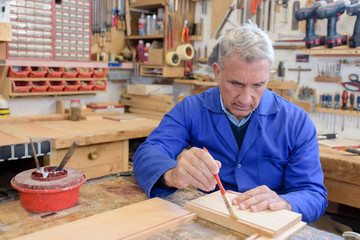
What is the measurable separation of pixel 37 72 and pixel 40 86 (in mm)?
121

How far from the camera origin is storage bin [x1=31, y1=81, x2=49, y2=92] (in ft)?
10.1

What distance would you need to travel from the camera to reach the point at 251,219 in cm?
108

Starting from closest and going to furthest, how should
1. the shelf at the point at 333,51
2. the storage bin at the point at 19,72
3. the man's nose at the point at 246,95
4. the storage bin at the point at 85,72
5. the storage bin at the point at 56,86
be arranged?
→ 1. the man's nose at the point at 246,95
2. the shelf at the point at 333,51
3. the storage bin at the point at 19,72
4. the storage bin at the point at 56,86
5. the storage bin at the point at 85,72

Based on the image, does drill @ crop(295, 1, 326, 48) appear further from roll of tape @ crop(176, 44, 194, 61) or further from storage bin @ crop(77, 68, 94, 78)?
storage bin @ crop(77, 68, 94, 78)

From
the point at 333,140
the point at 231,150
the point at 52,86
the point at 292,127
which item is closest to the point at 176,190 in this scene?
the point at 231,150

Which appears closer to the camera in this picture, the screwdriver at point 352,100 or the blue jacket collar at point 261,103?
the blue jacket collar at point 261,103

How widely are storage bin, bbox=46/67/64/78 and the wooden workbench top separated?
0.40 metres

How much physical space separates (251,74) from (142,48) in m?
2.44

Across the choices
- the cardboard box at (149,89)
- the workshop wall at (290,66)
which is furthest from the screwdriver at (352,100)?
the cardboard box at (149,89)

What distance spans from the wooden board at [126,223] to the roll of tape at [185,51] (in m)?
2.44

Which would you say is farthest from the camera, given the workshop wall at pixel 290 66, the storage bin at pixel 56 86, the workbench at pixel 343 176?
the storage bin at pixel 56 86

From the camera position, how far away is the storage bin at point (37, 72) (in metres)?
3.06

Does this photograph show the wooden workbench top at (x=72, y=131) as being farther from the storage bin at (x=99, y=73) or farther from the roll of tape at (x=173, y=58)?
the roll of tape at (x=173, y=58)

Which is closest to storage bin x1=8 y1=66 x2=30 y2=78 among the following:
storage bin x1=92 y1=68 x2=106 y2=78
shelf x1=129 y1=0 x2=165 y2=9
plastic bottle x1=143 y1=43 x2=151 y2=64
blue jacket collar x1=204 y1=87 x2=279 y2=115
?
storage bin x1=92 y1=68 x2=106 y2=78
